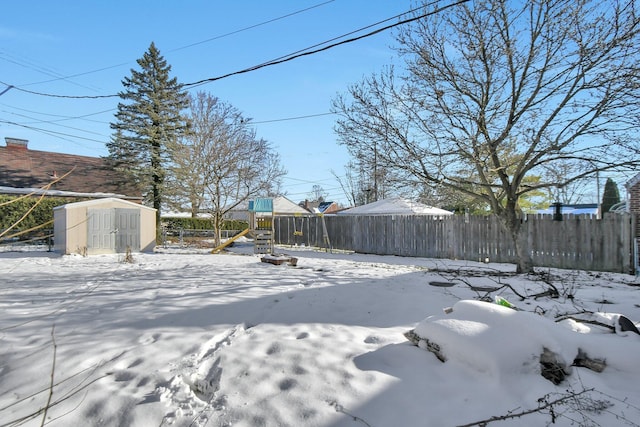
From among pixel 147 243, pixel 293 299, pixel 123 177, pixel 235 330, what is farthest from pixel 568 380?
pixel 123 177

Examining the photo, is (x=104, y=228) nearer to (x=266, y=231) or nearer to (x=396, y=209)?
(x=266, y=231)

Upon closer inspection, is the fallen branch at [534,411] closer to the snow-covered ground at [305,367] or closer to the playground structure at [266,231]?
the snow-covered ground at [305,367]

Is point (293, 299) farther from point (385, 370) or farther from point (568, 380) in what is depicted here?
point (568, 380)

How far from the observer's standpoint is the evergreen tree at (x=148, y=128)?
2066cm

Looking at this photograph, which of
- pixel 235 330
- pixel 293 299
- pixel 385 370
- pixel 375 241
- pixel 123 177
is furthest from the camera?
pixel 123 177

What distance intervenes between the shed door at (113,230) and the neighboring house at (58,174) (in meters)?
7.23

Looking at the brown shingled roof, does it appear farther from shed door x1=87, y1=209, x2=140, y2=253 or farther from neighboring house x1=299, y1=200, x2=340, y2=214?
neighboring house x1=299, y1=200, x2=340, y2=214

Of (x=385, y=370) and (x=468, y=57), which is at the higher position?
(x=468, y=57)

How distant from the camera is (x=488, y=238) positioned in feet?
39.9

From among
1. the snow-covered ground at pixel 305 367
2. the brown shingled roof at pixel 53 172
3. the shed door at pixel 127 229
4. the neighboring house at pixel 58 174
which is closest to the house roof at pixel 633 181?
the snow-covered ground at pixel 305 367

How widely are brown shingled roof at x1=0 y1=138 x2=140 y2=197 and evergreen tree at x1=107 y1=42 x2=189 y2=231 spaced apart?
136 centimetres

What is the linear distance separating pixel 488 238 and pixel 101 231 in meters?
13.4

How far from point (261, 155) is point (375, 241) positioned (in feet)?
24.7

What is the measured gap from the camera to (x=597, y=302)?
523 cm
